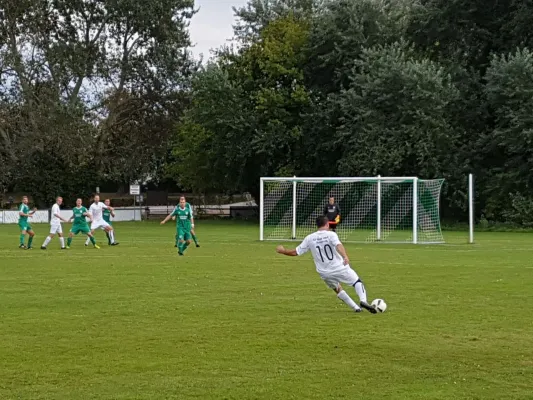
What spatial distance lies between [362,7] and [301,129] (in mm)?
8155

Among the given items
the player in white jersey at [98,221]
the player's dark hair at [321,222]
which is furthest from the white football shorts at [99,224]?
the player's dark hair at [321,222]

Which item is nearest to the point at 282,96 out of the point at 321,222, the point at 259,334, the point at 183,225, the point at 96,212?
the point at 96,212

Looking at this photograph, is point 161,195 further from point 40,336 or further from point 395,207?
point 40,336

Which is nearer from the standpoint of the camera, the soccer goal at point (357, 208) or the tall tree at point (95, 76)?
the soccer goal at point (357, 208)

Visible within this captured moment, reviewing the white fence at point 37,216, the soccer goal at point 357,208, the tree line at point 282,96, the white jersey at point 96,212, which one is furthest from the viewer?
the white fence at point 37,216

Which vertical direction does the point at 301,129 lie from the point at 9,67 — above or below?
below

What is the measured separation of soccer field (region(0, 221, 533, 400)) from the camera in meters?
8.12

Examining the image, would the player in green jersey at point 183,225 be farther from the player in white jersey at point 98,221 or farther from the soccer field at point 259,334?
the player in white jersey at point 98,221

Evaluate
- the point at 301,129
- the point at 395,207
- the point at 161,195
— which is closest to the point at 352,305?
the point at 395,207

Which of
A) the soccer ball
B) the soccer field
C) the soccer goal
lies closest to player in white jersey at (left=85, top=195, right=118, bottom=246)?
the soccer goal

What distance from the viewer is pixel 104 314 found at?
1270 cm

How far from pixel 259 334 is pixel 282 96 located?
1558 inches

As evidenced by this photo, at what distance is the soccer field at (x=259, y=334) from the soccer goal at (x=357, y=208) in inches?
584

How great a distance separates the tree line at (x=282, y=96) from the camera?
4266 cm
